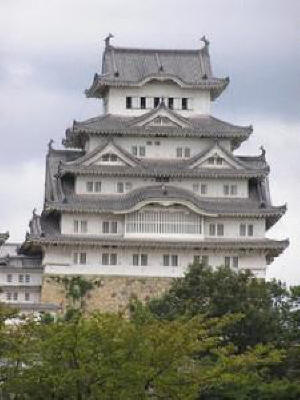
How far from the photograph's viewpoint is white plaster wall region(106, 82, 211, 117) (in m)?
91.0

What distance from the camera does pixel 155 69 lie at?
91438 mm

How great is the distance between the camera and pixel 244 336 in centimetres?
6297

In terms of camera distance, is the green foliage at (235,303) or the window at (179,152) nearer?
the green foliage at (235,303)

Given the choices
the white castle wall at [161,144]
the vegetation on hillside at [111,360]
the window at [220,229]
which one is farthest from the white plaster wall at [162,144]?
the vegetation on hillside at [111,360]

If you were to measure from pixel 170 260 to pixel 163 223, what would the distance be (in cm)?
204

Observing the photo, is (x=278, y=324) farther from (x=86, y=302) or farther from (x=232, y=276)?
(x=86, y=302)

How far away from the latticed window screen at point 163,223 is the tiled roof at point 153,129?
4.92 m

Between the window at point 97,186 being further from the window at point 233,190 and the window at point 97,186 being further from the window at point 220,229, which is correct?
the window at point 233,190

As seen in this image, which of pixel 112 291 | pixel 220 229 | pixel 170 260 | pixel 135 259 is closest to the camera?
pixel 112 291

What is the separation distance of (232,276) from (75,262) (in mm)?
18988

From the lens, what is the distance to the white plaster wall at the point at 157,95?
299 feet

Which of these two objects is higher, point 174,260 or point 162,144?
point 162,144

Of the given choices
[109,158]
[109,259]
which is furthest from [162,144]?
[109,259]

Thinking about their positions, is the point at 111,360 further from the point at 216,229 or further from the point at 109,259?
the point at 216,229
